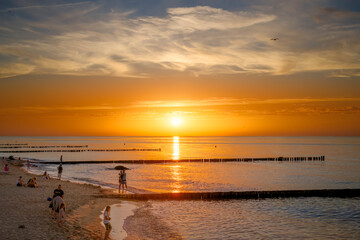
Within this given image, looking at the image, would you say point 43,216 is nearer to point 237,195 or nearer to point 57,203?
point 57,203

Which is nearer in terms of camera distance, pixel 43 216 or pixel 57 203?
pixel 57 203

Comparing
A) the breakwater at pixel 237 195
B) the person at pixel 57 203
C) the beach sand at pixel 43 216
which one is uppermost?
the person at pixel 57 203

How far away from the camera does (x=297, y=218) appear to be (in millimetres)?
27328

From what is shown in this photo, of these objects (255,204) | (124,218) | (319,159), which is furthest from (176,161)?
(124,218)

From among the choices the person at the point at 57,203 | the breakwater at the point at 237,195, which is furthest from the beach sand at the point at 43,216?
the breakwater at the point at 237,195

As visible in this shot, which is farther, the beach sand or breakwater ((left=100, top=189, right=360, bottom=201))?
breakwater ((left=100, top=189, right=360, bottom=201))

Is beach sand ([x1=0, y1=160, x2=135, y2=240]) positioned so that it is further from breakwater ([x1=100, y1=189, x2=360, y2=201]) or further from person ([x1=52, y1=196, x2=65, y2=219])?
breakwater ([x1=100, y1=189, x2=360, y2=201])

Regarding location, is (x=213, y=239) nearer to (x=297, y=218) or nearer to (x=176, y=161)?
(x=297, y=218)

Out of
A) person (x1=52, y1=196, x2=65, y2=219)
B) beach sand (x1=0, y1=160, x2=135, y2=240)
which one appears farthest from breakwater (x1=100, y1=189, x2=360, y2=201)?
person (x1=52, y1=196, x2=65, y2=219)

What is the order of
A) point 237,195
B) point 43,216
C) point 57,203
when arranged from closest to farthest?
point 57,203
point 43,216
point 237,195

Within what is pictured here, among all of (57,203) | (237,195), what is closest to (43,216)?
(57,203)

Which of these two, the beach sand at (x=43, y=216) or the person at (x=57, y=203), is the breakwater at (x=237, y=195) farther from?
the person at (x=57, y=203)

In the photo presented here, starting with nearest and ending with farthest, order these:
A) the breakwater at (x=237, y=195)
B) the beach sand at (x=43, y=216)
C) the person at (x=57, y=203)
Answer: the beach sand at (x=43, y=216) < the person at (x=57, y=203) < the breakwater at (x=237, y=195)

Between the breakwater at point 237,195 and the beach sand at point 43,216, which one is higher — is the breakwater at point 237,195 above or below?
below
